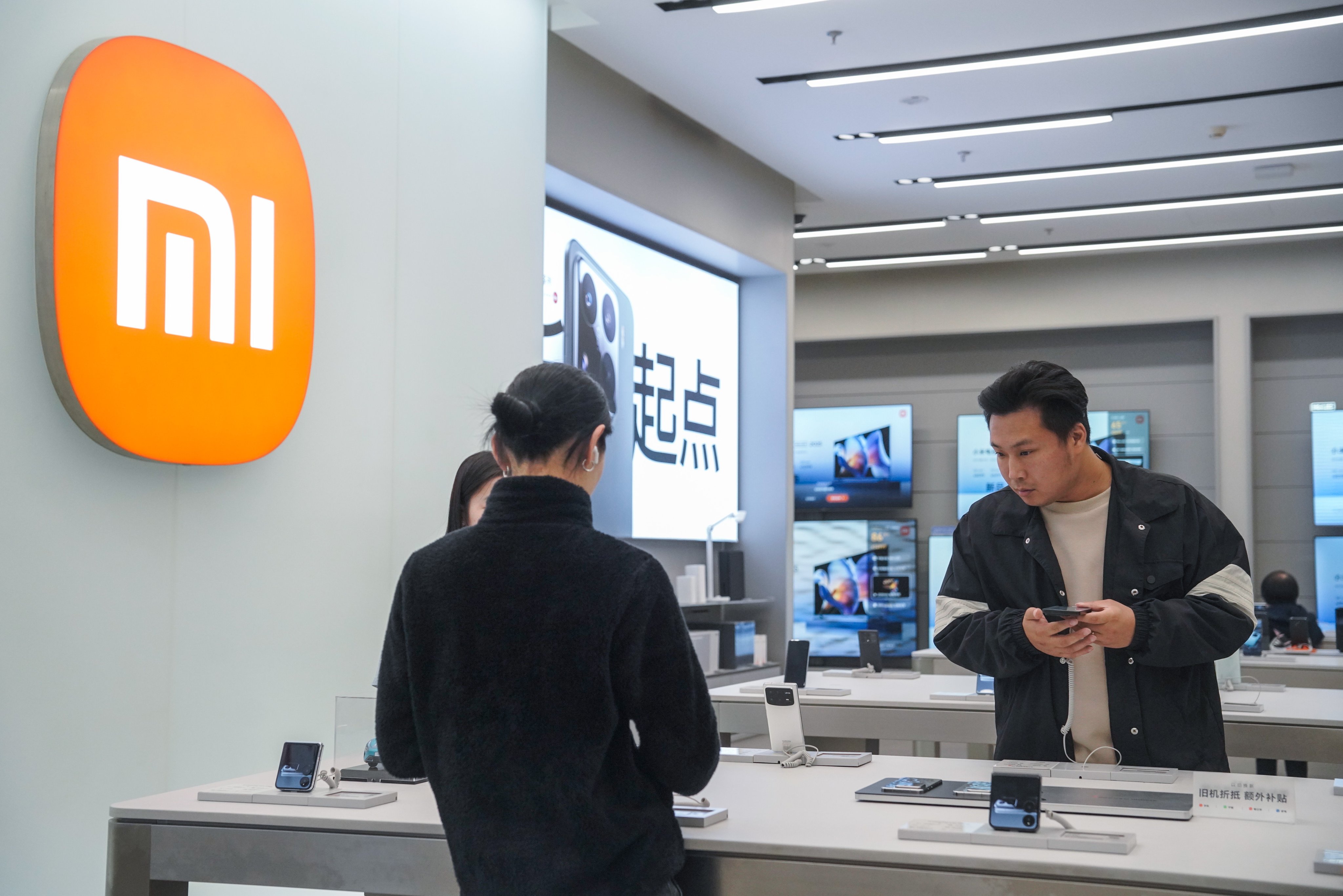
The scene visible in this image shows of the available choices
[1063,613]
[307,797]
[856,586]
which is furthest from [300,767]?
[856,586]

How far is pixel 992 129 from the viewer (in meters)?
6.59

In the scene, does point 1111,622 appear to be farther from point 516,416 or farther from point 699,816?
point 516,416

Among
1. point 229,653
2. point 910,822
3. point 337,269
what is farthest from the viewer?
point 337,269

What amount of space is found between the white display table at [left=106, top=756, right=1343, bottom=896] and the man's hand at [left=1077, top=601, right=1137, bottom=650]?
0.82 ft

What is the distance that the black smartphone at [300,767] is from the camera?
2105 mm

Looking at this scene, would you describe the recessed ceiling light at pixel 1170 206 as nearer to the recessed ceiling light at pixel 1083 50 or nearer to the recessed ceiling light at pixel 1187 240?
the recessed ceiling light at pixel 1187 240

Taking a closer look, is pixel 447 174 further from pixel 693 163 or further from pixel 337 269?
pixel 693 163

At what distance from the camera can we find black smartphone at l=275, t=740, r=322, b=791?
2.11 metres

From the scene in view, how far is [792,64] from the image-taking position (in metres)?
5.77

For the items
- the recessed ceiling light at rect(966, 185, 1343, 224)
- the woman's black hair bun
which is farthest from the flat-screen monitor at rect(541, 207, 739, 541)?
the woman's black hair bun

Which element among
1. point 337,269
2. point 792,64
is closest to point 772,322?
point 792,64

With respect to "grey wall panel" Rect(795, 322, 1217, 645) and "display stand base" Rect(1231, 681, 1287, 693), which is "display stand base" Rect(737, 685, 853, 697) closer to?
"display stand base" Rect(1231, 681, 1287, 693)

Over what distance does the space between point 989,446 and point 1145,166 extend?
10.0 ft

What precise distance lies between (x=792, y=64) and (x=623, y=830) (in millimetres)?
4794
